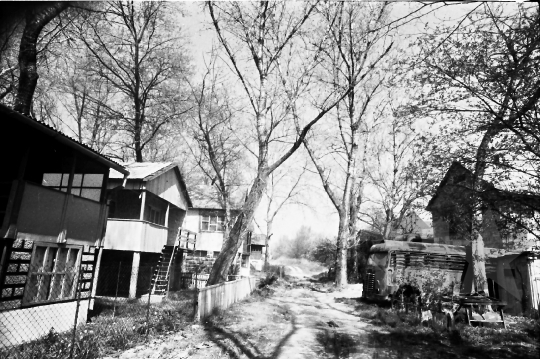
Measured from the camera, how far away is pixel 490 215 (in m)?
8.65

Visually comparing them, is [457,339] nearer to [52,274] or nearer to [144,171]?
[52,274]

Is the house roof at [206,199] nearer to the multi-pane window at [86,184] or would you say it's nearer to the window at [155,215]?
the window at [155,215]

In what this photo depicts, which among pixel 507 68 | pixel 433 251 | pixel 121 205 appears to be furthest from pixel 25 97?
pixel 433 251

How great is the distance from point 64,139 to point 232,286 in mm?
8504

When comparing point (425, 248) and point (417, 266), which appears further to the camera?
point (425, 248)

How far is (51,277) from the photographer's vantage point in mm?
11672

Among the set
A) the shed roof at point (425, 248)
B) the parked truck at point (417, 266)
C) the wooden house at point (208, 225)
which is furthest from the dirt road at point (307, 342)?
the wooden house at point (208, 225)

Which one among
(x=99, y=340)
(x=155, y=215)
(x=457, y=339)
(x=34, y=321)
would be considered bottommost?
(x=34, y=321)

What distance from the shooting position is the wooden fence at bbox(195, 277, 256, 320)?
36.0 ft

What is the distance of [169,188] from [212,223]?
10150 mm

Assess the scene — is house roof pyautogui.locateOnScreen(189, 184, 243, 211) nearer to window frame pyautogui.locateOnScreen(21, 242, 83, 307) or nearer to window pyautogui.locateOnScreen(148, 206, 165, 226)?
window pyautogui.locateOnScreen(148, 206, 165, 226)

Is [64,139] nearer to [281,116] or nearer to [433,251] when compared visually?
[281,116]

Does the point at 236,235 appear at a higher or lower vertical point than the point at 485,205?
lower

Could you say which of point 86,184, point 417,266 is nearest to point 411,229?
point 417,266
